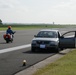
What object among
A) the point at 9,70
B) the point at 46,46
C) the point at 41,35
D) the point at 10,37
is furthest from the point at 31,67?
the point at 10,37

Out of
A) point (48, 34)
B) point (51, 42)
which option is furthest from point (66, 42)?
point (48, 34)

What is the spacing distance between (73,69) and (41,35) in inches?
389

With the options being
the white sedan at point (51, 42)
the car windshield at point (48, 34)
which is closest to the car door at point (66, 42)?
the white sedan at point (51, 42)

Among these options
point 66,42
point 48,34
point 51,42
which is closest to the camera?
point 51,42

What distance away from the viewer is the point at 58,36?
68.6 feet

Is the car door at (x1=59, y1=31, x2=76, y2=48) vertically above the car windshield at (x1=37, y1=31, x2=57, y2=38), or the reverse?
the car windshield at (x1=37, y1=31, x2=57, y2=38)

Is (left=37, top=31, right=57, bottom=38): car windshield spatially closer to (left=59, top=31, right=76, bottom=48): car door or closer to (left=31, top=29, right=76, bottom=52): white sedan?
(left=31, top=29, right=76, bottom=52): white sedan

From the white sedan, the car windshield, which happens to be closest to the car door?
the white sedan

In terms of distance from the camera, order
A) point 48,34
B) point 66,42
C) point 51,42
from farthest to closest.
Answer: point 48,34 < point 66,42 < point 51,42

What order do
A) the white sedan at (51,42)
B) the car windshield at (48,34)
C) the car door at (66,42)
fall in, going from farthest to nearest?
the car windshield at (48,34) → the car door at (66,42) → the white sedan at (51,42)

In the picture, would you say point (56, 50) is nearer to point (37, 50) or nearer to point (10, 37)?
point (37, 50)

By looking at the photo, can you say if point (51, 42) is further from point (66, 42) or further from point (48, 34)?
point (48, 34)

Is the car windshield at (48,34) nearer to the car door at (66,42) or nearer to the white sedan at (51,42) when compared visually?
the white sedan at (51,42)

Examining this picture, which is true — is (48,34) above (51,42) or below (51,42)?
above
